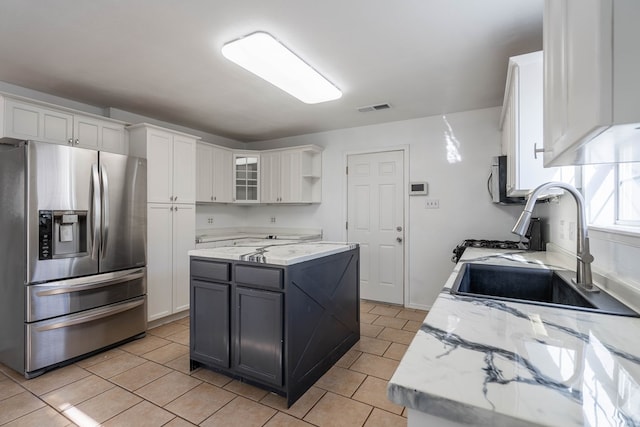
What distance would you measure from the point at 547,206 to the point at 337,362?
2430 millimetres

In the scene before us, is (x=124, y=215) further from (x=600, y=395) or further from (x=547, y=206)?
(x=547, y=206)

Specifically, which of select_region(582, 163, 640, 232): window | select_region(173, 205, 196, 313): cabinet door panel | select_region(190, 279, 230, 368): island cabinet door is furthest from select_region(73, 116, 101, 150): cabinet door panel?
select_region(582, 163, 640, 232): window

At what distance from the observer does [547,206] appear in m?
2.94

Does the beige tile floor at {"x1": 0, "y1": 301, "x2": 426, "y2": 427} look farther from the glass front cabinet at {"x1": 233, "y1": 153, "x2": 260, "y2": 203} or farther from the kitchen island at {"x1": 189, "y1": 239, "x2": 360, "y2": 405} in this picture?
the glass front cabinet at {"x1": 233, "y1": 153, "x2": 260, "y2": 203}

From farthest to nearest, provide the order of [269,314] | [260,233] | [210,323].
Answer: [260,233] < [210,323] < [269,314]

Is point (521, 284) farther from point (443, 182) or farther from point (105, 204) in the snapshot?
point (105, 204)

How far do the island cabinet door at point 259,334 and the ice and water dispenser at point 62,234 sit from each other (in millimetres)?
1523

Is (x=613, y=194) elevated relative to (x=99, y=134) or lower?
lower

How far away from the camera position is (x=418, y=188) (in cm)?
389

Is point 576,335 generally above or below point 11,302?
above

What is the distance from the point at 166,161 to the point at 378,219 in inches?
107

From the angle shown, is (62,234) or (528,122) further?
(62,234)

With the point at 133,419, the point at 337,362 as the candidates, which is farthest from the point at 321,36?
the point at 133,419

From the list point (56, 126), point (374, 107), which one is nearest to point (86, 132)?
point (56, 126)
